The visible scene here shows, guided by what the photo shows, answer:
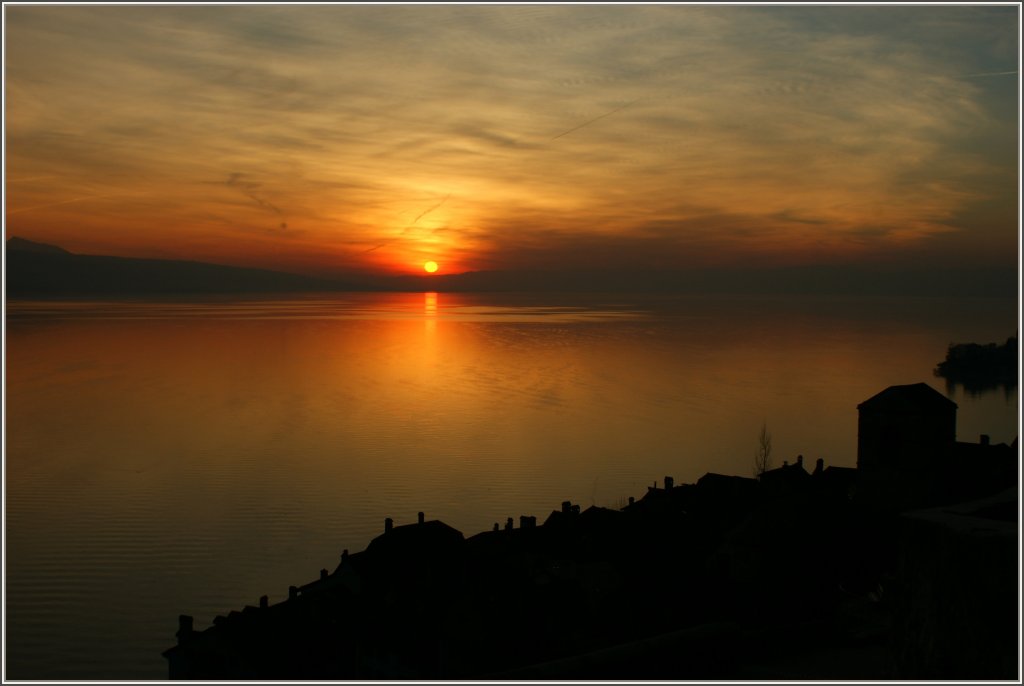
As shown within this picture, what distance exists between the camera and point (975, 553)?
5.20 m

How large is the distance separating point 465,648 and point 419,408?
43.2 metres

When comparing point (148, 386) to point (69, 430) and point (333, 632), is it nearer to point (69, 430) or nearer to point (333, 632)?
point (69, 430)

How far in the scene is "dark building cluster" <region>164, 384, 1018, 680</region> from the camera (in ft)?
34.0

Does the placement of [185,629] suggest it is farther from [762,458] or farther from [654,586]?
[762,458]

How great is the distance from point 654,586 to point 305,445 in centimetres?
3209

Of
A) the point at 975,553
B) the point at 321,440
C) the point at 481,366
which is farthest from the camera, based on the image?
the point at 481,366

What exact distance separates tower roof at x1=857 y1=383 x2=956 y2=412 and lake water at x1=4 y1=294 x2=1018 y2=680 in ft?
48.6

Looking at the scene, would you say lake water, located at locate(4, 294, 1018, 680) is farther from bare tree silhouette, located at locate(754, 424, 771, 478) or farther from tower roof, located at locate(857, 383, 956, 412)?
tower roof, located at locate(857, 383, 956, 412)

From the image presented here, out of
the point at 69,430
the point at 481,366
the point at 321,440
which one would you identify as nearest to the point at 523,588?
the point at 321,440

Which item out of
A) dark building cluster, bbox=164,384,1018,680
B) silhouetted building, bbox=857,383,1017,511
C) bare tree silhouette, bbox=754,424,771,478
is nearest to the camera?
dark building cluster, bbox=164,384,1018,680

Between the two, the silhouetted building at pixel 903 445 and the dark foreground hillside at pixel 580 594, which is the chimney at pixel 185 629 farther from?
the silhouetted building at pixel 903 445

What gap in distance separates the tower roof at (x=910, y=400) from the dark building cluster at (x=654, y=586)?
0.04 metres

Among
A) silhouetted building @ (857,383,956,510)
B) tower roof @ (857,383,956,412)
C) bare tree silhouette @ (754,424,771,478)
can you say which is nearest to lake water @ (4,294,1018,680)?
bare tree silhouette @ (754,424,771,478)

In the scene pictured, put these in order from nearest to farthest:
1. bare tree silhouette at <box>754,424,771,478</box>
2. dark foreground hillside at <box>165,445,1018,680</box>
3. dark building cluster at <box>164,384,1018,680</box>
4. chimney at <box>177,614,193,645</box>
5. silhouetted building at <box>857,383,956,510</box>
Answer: dark building cluster at <box>164,384,1018,680</box> < dark foreground hillside at <box>165,445,1018,680</box> < chimney at <box>177,614,193,645</box> < silhouetted building at <box>857,383,956,510</box> < bare tree silhouette at <box>754,424,771,478</box>
